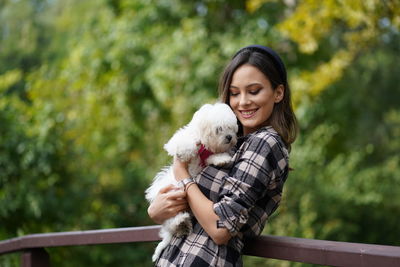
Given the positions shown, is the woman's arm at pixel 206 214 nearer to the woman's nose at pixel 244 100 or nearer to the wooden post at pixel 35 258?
the woman's nose at pixel 244 100

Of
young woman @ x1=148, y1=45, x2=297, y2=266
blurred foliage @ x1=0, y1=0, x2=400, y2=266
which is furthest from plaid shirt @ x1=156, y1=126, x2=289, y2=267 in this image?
blurred foliage @ x1=0, y1=0, x2=400, y2=266

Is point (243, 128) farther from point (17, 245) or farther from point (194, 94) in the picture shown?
point (194, 94)

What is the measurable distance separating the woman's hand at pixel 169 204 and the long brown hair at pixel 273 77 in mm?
467

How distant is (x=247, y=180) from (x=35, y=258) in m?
1.86

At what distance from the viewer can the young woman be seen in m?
1.77

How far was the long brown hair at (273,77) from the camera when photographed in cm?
200

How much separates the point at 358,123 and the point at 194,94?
5501 mm

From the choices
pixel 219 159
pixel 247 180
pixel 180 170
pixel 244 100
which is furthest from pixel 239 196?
pixel 244 100

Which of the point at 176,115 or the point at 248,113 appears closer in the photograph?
the point at 248,113

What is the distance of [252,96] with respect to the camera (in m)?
2.00

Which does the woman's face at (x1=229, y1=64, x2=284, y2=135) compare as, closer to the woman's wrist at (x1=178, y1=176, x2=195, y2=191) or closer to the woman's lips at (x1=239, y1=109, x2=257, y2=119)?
the woman's lips at (x1=239, y1=109, x2=257, y2=119)

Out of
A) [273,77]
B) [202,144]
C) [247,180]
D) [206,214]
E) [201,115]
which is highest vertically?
[273,77]

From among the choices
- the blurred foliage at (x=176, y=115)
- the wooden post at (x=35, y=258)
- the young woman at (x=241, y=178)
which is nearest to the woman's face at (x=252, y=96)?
the young woman at (x=241, y=178)

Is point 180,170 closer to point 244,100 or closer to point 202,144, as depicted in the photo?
point 202,144
